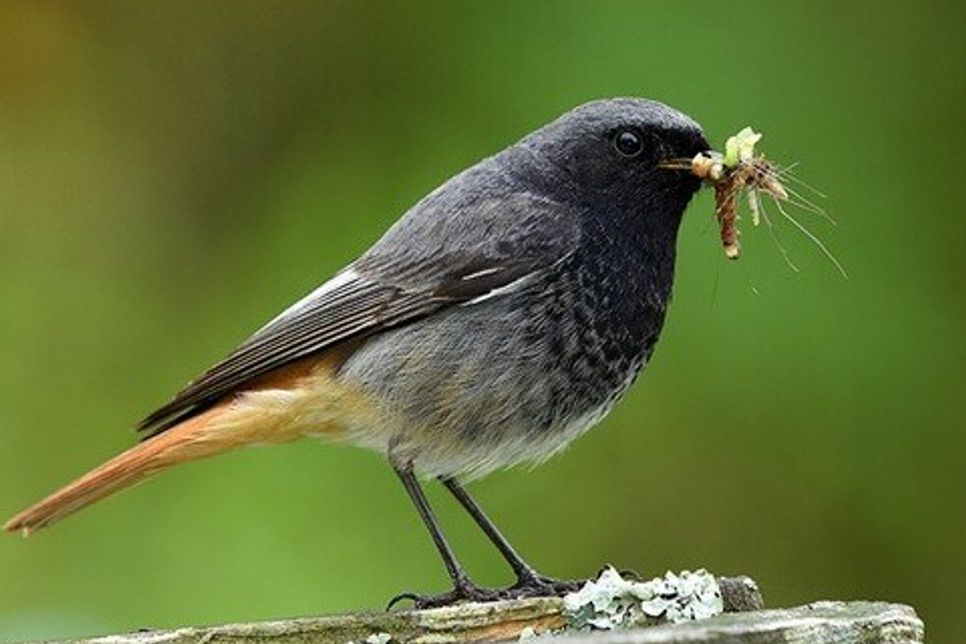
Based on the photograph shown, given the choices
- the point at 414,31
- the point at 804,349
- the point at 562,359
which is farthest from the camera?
the point at 414,31

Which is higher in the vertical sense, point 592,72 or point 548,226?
point 592,72

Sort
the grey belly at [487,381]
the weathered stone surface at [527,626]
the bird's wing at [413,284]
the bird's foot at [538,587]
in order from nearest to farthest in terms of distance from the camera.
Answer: the weathered stone surface at [527,626] < the bird's foot at [538,587] < the grey belly at [487,381] < the bird's wing at [413,284]

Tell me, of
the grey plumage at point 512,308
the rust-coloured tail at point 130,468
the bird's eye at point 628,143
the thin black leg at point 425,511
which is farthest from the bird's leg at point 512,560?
the bird's eye at point 628,143

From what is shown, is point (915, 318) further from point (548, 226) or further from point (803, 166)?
point (548, 226)

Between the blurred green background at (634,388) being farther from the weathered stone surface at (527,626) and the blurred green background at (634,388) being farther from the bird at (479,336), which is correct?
the weathered stone surface at (527,626)

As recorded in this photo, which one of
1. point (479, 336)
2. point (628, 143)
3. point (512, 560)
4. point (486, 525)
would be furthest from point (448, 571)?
point (628, 143)

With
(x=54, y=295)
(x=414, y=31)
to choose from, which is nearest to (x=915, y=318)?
(x=414, y=31)

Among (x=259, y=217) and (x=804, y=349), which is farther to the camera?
(x=259, y=217)
